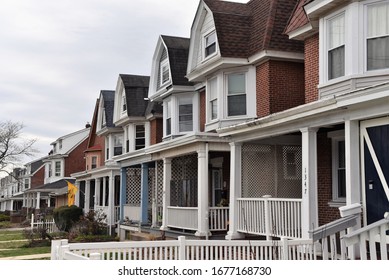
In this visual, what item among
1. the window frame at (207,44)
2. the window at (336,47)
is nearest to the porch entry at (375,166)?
the window at (336,47)

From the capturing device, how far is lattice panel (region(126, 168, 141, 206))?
2470 cm

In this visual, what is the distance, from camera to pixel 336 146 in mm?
13180

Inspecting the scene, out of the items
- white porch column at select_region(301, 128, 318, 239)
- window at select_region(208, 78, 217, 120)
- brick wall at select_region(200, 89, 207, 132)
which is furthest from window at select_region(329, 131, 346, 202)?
brick wall at select_region(200, 89, 207, 132)

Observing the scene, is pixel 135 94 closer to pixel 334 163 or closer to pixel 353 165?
pixel 334 163

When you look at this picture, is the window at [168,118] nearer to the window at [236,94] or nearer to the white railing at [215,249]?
the window at [236,94]

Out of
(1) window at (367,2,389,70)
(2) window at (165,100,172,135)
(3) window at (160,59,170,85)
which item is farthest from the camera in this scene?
(3) window at (160,59,170,85)

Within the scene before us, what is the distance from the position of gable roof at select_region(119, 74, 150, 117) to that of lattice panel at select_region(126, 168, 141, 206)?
355cm

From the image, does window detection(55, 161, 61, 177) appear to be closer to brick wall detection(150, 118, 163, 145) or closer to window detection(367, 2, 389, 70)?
brick wall detection(150, 118, 163, 145)

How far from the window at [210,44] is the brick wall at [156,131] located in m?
8.09

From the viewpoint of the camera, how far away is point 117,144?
31.4 m

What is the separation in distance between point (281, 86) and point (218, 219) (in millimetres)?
4496

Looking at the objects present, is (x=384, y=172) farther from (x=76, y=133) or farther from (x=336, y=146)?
(x=76, y=133)

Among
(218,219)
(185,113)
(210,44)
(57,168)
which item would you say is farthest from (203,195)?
(57,168)

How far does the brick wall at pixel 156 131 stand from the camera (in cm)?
2628
